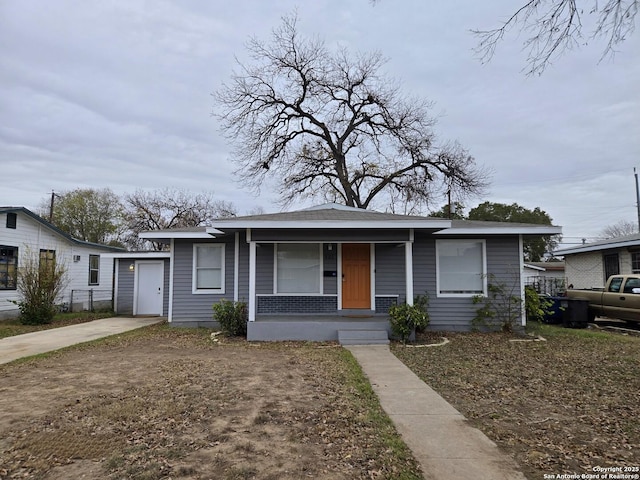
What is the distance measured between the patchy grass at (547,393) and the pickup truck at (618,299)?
218 cm

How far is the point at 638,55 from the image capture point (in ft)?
15.1

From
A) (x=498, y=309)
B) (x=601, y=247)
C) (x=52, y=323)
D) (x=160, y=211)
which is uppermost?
(x=160, y=211)

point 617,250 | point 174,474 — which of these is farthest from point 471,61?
point 617,250

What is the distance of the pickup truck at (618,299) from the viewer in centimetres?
1092

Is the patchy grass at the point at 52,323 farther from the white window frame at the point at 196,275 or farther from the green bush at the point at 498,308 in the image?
the green bush at the point at 498,308

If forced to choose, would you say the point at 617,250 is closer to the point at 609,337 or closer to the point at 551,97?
the point at 609,337

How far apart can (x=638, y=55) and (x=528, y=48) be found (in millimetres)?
1352

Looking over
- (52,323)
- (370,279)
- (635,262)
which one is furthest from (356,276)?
(635,262)

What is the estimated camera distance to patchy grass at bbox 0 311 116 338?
429 inches

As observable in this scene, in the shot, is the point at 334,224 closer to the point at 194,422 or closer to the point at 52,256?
the point at 194,422

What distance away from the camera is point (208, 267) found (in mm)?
11562

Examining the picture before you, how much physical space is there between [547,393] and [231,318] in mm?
6932

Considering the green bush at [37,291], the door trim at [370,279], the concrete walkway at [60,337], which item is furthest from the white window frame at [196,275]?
the green bush at [37,291]

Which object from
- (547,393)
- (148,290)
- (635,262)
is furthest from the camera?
(148,290)
